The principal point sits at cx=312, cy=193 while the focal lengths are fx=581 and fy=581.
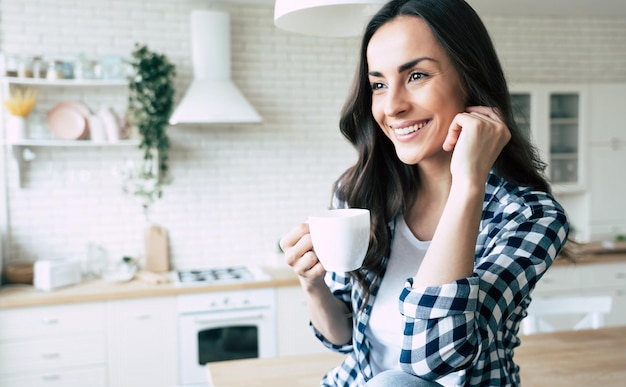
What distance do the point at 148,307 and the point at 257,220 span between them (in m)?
1.11

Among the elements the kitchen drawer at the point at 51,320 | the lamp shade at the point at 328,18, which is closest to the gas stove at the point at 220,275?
the kitchen drawer at the point at 51,320

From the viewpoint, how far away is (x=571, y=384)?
1.61 m

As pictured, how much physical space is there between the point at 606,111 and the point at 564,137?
402 millimetres

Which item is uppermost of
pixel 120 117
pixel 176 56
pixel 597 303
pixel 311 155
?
pixel 176 56

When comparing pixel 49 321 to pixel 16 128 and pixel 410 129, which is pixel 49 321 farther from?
pixel 410 129

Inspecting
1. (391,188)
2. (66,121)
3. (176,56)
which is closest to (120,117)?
(66,121)

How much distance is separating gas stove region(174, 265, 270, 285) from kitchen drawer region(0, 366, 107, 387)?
2.34ft

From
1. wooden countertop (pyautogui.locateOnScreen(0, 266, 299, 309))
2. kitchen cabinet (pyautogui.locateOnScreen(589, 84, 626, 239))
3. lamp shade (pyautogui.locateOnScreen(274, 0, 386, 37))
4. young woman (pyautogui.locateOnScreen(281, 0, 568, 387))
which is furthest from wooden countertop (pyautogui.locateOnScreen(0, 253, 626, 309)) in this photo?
kitchen cabinet (pyautogui.locateOnScreen(589, 84, 626, 239))

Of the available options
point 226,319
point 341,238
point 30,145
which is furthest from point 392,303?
point 30,145

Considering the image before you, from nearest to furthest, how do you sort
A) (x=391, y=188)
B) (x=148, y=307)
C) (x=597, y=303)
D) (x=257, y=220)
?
(x=391, y=188)
(x=597, y=303)
(x=148, y=307)
(x=257, y=220)

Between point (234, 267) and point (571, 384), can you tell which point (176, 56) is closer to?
point (234, 267)

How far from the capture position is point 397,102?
47.0 inches

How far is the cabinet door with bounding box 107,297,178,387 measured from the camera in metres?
3.48

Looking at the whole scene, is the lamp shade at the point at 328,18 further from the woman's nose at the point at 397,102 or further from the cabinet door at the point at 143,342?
the cabinet door at the point at 143,342
